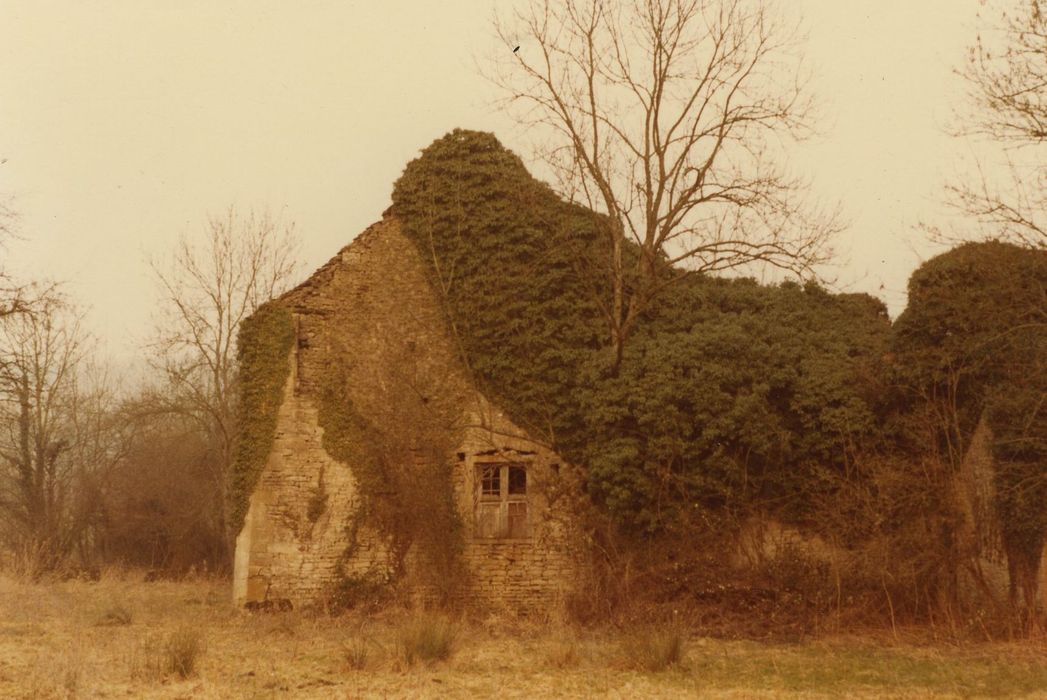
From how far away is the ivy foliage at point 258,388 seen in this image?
15852mm

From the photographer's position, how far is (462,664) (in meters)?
11.1

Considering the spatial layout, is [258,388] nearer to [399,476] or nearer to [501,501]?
[399,476]

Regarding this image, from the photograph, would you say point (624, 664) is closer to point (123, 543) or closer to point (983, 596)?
point (983, 596)

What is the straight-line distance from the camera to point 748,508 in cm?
1502

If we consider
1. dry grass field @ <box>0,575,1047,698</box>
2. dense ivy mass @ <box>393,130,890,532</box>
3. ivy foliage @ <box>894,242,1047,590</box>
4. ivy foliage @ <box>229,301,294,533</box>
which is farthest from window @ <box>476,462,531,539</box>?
ivy foliage @ <box>894,242,1047,590</box>

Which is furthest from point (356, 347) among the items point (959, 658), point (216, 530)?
point (216, 530)

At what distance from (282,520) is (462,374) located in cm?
392

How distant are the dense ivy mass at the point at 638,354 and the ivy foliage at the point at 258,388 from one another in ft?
9.67

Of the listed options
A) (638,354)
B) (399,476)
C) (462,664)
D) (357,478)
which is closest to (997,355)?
(638,354)

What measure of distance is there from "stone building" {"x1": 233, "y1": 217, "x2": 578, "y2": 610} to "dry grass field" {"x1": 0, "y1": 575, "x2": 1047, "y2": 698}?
4.23 feet

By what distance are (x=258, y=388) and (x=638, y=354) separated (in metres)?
6.53

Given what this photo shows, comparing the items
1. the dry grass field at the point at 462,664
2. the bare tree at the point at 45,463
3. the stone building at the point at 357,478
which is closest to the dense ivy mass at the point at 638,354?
the stone building at the point at 357,478

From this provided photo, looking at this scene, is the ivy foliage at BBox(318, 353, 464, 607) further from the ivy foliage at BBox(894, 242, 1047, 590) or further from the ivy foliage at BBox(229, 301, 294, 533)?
the ivy foliage at BBox(894, 242, 1047, 590)

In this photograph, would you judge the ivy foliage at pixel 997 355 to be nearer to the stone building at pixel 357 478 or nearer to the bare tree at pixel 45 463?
the stone building at pixel 357 478
